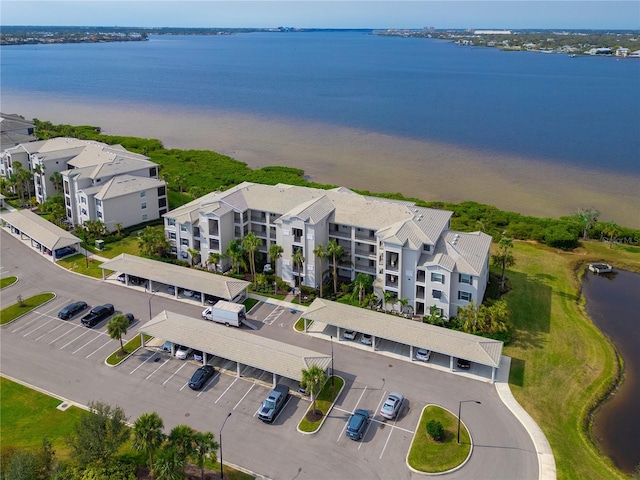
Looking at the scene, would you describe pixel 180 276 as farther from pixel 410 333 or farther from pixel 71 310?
pixel 410 333

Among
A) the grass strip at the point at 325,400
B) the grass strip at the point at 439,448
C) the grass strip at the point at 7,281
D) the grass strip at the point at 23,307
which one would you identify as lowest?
the grass strip at the point at 439,448

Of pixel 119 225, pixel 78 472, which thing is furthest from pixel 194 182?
pixel 78 472

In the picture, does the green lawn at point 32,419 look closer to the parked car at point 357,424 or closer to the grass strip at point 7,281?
the parked car at point 357,424

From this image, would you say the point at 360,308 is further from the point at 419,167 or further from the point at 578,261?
the point at 419,167

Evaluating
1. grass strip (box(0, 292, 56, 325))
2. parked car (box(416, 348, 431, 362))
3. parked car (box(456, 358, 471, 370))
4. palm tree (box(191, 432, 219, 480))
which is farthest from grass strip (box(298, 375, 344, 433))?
grass strip (box(0, 292, 56, 325))

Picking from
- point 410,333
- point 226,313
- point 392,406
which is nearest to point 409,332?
point 410,333

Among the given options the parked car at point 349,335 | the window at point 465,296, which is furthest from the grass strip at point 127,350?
the window at point 465,296
